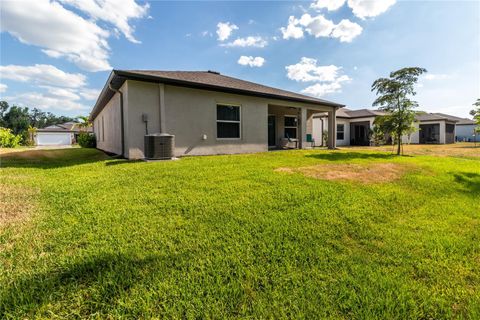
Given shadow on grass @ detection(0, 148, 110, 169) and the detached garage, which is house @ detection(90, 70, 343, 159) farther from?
the detached garage

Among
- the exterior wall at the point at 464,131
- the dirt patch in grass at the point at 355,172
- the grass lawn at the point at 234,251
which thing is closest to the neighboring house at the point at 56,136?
the grass lawn at the point at 234,251

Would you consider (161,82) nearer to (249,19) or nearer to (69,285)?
(249,19)

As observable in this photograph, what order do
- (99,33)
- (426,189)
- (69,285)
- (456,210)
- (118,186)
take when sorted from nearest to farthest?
(69,285)
(456,210)
(118,186)
(426,189)
(99,33)

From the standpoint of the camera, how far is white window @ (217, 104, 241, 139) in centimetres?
1030

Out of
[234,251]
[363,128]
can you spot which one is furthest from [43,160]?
[363,128]

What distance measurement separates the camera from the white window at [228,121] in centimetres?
1030

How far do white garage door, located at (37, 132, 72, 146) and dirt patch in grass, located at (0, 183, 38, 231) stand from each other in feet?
137

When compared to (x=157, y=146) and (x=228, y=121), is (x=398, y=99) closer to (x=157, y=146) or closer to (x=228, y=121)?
(x=228, y=121)

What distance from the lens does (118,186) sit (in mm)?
4820

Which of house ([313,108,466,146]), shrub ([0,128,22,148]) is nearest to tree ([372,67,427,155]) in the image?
house ([313,108,466,146])

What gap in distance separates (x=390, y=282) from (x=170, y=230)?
8.67 feet

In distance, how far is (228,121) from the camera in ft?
34.7

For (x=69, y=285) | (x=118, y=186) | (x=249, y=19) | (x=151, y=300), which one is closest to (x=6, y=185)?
(x=118, y=186)

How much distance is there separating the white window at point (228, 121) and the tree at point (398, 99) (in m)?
7.30
